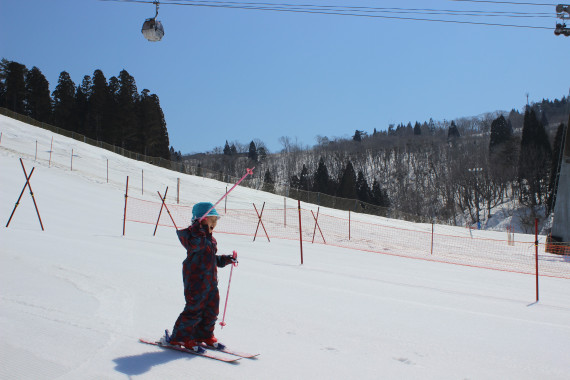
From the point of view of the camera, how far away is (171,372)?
364cm

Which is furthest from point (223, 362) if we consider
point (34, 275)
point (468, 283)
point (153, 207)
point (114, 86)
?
point (114, 86)

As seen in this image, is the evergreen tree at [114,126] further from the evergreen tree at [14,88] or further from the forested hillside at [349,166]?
the evergreen tree at [14,88]

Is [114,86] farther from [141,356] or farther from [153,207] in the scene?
[141,356]

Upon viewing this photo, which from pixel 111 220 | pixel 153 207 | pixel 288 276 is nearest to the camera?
pixel 288 276

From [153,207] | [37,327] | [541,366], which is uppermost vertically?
[153,207]

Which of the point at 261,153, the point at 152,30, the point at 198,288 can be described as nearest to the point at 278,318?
the point at 198,288

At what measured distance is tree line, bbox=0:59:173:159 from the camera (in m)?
59.3

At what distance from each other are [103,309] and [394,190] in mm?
100928

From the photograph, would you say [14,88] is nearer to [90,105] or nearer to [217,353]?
[90,105]

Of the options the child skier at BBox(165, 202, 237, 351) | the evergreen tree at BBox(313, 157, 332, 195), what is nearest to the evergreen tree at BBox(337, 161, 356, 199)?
the evergreen tree at BBox(313, 157, 332, 195)

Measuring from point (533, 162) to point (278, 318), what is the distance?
2547 inches

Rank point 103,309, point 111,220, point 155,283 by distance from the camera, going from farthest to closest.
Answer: point 111,220, point 155,283, point 103,309

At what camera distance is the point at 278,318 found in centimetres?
546

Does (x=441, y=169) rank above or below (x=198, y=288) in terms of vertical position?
above
